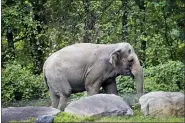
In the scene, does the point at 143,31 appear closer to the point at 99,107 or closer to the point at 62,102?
the point at 62,102

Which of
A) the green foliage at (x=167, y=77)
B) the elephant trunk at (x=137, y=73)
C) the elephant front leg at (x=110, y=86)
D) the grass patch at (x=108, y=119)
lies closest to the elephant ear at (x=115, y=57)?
the elephant trunk at (x=137, y=73)

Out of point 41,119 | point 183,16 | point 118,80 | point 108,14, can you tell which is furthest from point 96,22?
point 41,119

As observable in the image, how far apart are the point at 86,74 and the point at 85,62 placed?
0.93 ft

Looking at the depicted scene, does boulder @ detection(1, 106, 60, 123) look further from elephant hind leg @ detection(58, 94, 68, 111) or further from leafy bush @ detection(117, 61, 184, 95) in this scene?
leafy bush @ detection(117, 61, 184, 95)

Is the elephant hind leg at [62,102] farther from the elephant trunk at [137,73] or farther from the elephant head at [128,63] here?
the elephant trunk at [137,73]

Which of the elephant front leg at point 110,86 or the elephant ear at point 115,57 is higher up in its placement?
the elephant ear at point 115,57

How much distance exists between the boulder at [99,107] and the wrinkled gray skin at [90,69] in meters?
2.09

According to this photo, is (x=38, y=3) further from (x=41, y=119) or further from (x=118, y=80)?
(x=41, y=119)

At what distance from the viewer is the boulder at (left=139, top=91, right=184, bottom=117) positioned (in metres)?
9.09

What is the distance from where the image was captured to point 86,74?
11609 millimetres

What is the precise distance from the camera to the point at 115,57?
37.1ft

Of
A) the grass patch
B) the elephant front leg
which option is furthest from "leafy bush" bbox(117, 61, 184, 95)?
the grass patch

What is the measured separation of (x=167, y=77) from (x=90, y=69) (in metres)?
5.91

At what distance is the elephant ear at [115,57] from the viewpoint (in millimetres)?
11289
